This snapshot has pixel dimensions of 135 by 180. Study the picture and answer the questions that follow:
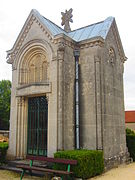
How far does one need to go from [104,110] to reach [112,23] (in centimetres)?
646

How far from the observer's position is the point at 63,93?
1117 cm

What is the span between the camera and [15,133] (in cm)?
1273

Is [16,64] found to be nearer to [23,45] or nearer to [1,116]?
[23,45]

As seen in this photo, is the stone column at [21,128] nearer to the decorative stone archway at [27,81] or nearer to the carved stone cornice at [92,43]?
the decorative stone archway at [27,81]

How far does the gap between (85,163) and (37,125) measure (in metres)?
4.29

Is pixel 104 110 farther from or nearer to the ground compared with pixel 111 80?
nearer to the ground

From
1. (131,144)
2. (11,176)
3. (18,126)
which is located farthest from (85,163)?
(131,144)

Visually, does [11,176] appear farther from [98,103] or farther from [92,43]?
[92,43]

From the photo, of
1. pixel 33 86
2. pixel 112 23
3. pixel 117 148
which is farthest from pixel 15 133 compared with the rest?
pixel 112 23

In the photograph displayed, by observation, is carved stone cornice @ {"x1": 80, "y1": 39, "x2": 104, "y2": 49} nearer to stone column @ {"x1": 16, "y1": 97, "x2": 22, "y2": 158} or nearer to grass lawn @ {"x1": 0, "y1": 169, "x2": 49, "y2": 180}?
stone column @ {"x1": 16, "y1": 97, "x2": 22, "y2": 158}

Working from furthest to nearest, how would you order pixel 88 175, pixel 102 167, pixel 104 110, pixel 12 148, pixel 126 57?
pixel 126 57 < pixel 12 148 < pixel 104 110 < pixel 102 167 < pixel 88 175

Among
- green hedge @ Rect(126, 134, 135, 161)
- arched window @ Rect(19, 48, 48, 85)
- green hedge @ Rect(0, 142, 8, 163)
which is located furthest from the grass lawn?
green hedge @ Rect(126, 134, 135, 161)

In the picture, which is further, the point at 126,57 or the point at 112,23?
the point at 126,57

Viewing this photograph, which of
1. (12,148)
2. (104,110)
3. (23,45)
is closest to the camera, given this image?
(104,110)
